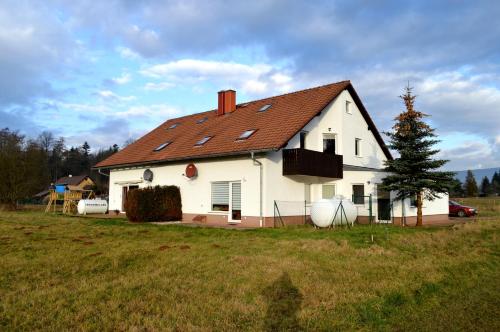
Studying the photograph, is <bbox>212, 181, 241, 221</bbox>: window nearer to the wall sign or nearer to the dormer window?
the wall sign

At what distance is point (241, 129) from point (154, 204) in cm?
541

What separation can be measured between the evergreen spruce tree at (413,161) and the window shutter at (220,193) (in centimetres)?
725

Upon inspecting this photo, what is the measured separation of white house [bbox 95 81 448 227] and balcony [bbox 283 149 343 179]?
4cm

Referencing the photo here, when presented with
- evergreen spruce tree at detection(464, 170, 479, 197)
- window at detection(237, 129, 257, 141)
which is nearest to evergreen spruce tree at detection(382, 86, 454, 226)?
window at detection(237, 129, 257, 141)

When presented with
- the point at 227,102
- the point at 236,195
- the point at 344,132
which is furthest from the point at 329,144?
the point at 227,102

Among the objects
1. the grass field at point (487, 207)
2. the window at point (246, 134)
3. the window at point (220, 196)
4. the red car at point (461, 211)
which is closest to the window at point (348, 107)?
the window at point (246, 134)

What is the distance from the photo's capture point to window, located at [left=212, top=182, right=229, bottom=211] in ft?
60.9

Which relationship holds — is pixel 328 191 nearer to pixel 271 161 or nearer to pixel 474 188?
pixel 271 161

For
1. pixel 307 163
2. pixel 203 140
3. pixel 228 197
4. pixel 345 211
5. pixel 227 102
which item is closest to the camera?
pixel 345 211

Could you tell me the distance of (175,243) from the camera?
1127 cm

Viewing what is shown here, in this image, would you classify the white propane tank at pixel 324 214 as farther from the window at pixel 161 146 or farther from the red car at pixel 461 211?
the red car at pixel 461 211

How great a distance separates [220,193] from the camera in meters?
18.8

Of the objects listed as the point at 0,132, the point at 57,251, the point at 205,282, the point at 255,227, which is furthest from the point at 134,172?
the point at 0,132

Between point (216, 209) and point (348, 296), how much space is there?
13069 mm
